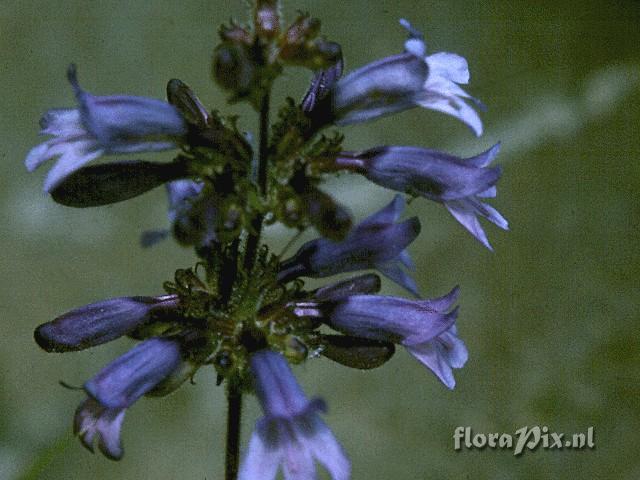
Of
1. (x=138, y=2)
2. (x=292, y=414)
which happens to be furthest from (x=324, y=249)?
(x=138, y=2)

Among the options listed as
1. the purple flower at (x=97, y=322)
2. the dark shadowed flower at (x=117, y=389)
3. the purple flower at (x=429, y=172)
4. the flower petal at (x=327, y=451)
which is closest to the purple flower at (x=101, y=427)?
the dark shadowed flower at (x=117, y=389)

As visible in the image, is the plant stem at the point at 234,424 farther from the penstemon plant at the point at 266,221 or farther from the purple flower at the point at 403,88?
the purple flower at the point at 403,88

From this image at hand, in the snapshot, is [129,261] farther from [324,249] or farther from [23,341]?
[324,249]

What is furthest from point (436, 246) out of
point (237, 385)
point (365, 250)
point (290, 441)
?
point (290, 441)

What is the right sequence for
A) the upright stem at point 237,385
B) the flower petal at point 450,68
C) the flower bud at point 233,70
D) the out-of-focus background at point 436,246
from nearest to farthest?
1. the flower bud at point 233,70
2. the upright stem at point 237,385
3. the flower petal at point 450,68
4. the out-of-focus background at point 436,246

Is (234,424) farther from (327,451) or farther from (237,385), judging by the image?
(327,451)

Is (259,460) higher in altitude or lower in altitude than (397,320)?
lower

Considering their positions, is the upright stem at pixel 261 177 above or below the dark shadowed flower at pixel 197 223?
above

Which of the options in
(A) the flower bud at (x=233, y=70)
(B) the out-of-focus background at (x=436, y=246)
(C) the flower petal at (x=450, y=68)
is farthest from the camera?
(B) the out-of-focus background at (x=436, y=246)
